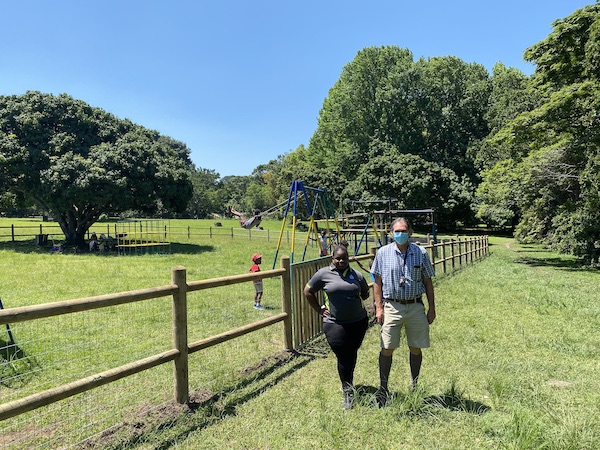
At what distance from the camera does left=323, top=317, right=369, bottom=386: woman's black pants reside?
3.98m

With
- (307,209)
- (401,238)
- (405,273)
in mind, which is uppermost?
(307,209)

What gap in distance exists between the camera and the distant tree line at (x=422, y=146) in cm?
1502

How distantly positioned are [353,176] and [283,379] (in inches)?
1618

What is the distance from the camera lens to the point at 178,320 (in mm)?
4051

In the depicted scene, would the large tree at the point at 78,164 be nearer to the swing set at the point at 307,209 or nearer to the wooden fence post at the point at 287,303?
the swing set at the point at 307,209

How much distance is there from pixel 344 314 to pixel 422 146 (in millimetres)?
44386

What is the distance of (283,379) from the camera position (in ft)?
15.7

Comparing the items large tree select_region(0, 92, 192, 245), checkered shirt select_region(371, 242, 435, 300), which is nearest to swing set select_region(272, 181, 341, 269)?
checkered shirt select_region(371, 242, 435, 300)

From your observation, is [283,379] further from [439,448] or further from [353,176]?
[353,176]

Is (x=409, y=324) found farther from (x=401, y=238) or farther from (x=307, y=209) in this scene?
(x=307, y=209)

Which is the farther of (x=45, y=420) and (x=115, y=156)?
(x=115, y=156)

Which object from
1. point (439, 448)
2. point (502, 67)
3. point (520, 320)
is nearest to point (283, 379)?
point (439, 448)

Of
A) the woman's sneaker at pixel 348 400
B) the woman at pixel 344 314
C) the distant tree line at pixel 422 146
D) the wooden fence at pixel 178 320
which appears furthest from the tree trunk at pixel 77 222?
the woman's sneaker at pixel 348 400

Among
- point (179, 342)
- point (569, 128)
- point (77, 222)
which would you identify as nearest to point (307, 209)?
point (179, 342)
